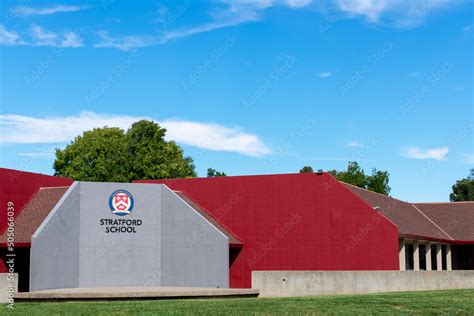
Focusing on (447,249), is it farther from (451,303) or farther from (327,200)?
(451,303)

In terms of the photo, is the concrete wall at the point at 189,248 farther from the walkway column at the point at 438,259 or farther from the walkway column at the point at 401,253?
the walkway column at the point at 438,259

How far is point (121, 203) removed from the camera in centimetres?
3916

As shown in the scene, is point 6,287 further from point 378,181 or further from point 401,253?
point 378,181

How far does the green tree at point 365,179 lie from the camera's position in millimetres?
79688

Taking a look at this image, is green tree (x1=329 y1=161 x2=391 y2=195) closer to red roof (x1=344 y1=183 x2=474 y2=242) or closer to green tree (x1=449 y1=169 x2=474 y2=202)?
red roof (x1=344 y1=183 x2=474 y2=242)

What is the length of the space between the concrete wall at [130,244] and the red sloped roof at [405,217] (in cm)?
924

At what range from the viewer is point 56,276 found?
36.2m

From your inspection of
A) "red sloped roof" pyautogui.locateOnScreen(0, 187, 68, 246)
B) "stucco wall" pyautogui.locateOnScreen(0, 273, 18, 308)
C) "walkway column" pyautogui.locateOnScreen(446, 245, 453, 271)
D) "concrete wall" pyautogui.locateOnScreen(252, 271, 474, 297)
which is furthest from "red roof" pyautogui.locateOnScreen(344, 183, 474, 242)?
"stucco wall" pyautogui.locateOnScreen(0, 273, 18, 308)

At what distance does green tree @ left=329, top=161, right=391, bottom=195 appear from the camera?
79.7 m

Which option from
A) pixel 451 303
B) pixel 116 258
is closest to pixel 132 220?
pixel 116 258

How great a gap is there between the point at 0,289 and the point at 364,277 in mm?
15294

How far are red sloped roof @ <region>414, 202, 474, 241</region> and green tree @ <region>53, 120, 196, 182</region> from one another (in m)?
27.1

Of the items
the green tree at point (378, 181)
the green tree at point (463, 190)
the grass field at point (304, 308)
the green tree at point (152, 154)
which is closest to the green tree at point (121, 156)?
the green tree at point (152, 154)

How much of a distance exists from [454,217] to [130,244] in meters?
27.0
